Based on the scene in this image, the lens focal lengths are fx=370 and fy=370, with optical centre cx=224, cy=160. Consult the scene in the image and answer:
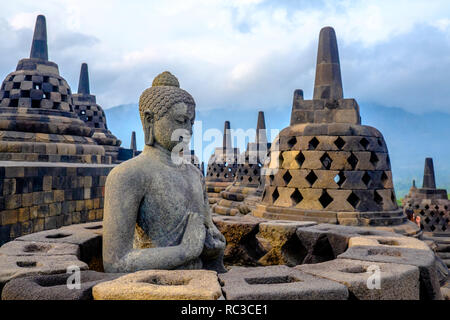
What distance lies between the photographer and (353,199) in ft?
17.1

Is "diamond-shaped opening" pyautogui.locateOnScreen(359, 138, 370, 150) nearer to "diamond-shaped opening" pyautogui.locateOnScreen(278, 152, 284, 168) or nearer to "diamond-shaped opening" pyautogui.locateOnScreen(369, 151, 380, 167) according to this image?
"diamond-shaped opening" pyautogui.locateOnScreen(369, 151, 380, 167)

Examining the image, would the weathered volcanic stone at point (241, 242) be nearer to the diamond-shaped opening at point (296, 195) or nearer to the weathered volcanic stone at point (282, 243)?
the weathered volcanic stone at point (282, 243)

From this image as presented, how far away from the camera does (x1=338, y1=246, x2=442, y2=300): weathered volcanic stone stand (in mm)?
2086

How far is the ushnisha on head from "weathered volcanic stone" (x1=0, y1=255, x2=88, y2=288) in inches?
34.3

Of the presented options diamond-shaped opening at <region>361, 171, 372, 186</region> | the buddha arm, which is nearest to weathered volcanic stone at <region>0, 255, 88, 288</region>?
the buddha arm

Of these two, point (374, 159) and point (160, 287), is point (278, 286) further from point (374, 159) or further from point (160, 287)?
point (374, 159)

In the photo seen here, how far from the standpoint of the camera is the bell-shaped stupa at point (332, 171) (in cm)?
511

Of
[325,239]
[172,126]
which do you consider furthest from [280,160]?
[172,126]

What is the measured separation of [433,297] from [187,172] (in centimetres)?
167

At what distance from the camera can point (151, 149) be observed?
2.47 metres

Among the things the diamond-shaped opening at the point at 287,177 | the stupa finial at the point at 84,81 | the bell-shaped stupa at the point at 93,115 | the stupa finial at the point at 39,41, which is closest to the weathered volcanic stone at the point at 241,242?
the diamond-shaped opening at the point at 287,177
